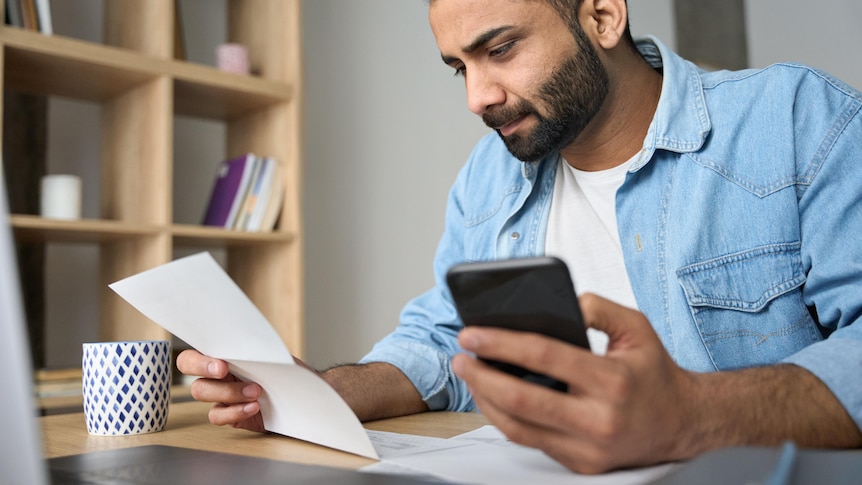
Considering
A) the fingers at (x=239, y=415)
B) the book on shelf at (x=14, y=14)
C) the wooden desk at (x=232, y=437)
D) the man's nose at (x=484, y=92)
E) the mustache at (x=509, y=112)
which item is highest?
the book on shelf at (x=14, y=14)

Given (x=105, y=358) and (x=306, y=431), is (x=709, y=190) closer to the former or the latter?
(x=306, y=431)

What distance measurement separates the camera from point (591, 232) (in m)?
1.26

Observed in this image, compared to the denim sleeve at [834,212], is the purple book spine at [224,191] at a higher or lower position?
higher

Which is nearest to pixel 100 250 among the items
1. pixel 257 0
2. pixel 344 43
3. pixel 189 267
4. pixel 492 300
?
pixel 257 0

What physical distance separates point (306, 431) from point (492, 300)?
1.00 ft

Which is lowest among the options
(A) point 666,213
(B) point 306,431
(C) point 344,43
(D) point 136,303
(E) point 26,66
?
(B) point 306,431

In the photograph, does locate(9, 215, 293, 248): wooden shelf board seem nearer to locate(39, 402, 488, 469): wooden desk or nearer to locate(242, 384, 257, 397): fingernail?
→ locate(39, 402, 488, 469): wooden desk

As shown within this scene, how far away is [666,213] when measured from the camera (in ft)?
3.62

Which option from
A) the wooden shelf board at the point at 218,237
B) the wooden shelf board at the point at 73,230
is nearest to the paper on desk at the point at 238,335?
the wooden shelf board at the point at 73,230

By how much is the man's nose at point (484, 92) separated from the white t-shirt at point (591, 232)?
0.20 meters

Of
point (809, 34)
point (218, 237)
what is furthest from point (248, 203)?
point (809, 34)

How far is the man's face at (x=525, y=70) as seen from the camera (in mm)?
1191

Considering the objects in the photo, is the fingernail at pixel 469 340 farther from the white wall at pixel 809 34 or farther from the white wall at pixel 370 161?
the white wall at pixel 809 34

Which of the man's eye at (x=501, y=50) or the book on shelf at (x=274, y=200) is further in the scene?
the book on shelf at (x=274, y=200)
